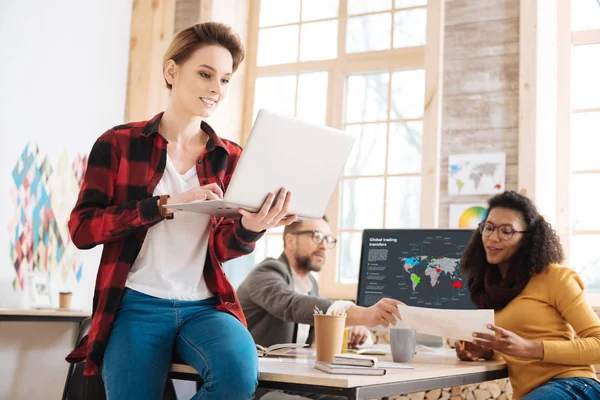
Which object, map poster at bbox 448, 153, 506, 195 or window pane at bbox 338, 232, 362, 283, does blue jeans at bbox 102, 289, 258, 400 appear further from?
window pane at bbox 338, 232, 362, 283

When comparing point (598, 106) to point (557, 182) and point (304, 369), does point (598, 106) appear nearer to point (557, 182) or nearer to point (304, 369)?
point (557, 182)

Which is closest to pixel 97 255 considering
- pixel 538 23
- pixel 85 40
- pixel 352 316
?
pixel 85 40

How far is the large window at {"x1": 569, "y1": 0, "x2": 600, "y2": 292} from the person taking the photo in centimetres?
445

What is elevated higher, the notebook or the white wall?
the white wall

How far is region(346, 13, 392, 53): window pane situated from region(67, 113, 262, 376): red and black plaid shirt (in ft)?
11.8

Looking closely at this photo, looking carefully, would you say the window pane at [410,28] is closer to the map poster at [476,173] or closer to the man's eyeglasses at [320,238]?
the map poster at [476,173]

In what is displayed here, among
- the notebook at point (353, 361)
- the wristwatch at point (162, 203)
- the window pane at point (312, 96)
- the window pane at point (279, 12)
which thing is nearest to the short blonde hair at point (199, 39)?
the wristwatch at point (162, 203)

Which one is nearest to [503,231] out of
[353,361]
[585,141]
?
[353,361]

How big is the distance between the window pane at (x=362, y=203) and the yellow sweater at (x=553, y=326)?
2435mm

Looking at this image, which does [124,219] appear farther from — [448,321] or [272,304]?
[272,304]

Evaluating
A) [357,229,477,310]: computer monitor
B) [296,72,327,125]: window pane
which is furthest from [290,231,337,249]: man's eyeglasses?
[296,72,327,125]: window pane

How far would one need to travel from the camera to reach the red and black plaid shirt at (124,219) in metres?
1.58

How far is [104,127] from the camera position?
496cm

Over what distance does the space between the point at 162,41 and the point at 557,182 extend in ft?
9.87
